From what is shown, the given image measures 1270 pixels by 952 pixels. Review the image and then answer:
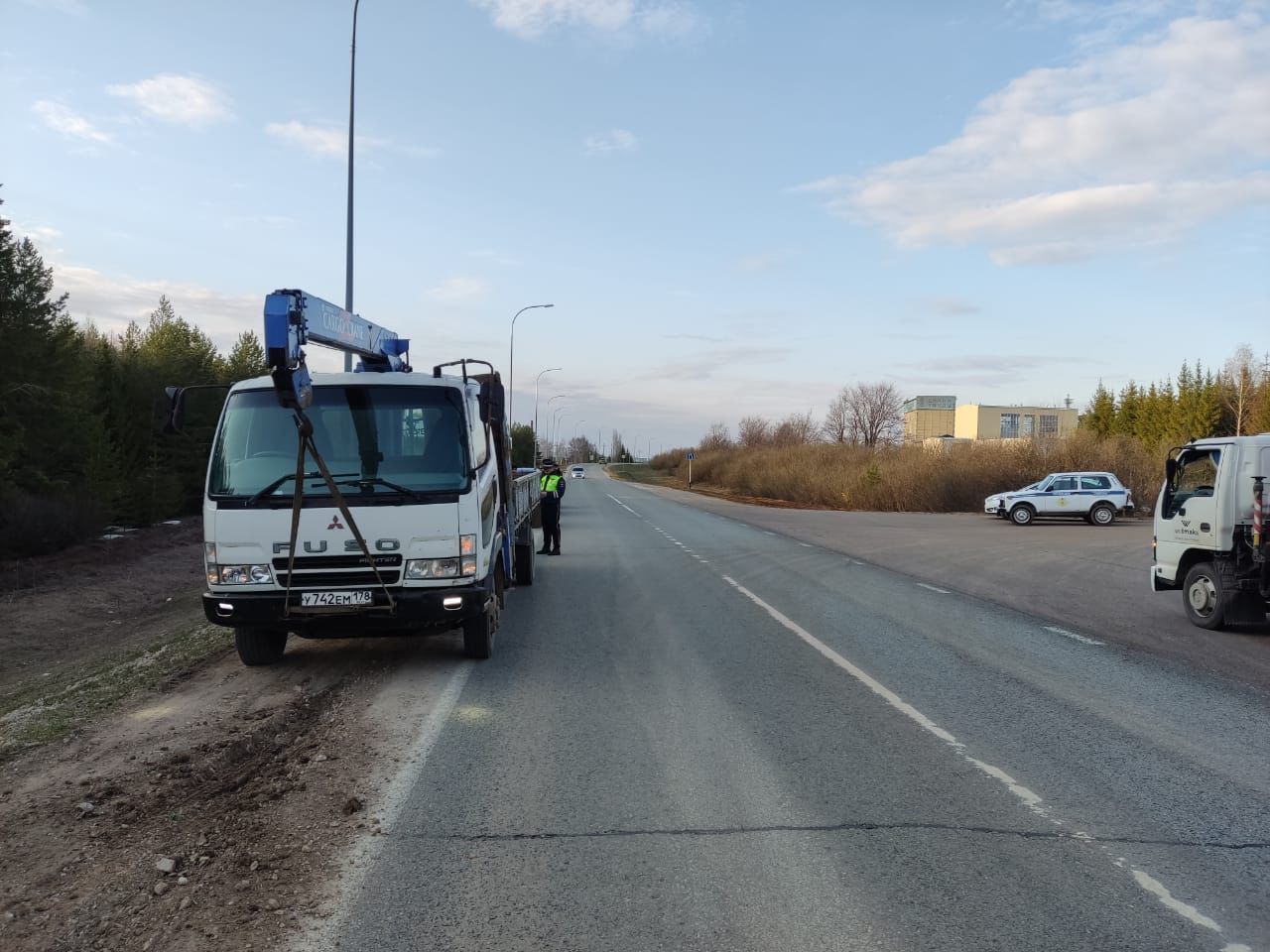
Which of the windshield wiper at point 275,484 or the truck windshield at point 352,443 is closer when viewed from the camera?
the windshield wiper at point 275,484

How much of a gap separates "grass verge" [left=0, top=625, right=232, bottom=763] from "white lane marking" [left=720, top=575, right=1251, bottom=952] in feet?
19.0

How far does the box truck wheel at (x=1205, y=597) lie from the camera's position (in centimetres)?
1012

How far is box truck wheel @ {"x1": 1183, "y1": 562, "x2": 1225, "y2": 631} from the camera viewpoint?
1012 centimetres

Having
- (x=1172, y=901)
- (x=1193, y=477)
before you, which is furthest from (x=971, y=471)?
(x=1172, y=901)

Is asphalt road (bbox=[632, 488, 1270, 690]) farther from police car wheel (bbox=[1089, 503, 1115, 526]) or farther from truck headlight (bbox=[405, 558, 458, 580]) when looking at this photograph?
truck headlight (bbox=[405, 558, 458, 580])

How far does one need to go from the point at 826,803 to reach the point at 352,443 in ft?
15.3

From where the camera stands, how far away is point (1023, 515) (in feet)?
107

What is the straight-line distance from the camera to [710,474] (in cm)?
8312

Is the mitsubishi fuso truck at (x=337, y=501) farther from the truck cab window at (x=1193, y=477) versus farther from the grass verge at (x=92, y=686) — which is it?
the truck cab window at (x=1193, y=477)

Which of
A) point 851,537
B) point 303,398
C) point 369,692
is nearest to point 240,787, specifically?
Answer: point 369,692

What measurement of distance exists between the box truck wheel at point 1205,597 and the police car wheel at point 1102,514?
2368cm

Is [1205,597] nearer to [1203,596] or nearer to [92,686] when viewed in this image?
[1203,596]

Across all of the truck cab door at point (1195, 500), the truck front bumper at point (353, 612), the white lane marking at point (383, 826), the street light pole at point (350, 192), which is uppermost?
the street light pole at point (350, 192)

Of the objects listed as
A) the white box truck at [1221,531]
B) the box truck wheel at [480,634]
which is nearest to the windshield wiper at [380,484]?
the box truck wheel at [480,634]
